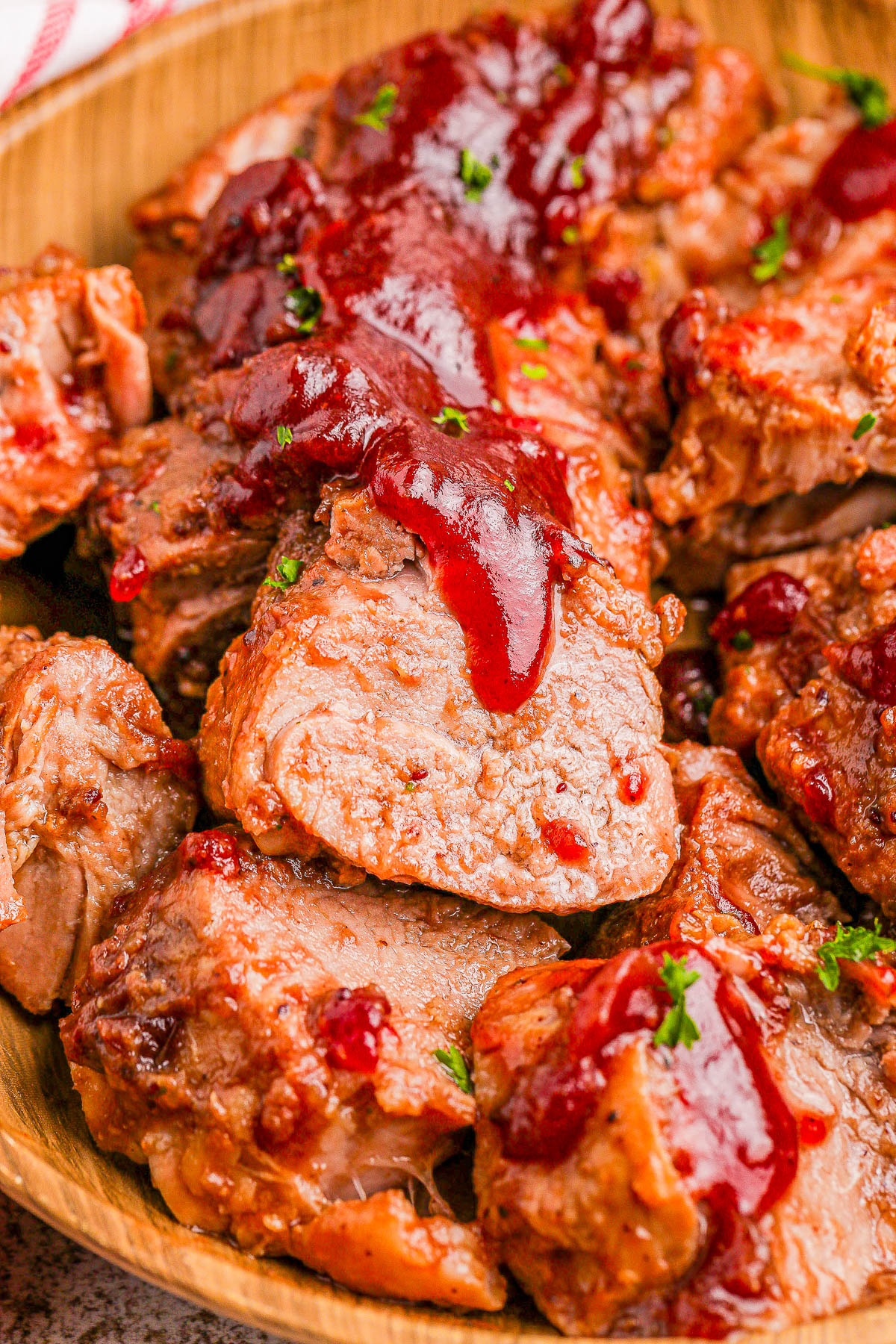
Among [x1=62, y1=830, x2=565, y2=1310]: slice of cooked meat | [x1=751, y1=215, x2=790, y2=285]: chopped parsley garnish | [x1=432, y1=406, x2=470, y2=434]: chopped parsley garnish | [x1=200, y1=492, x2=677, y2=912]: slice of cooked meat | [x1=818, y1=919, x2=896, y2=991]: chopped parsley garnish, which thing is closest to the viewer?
[x1=62, y1=830, x2=565, y2=1310]: slice of cooked meat

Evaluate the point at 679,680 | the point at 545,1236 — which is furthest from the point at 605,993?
the point at 679,680

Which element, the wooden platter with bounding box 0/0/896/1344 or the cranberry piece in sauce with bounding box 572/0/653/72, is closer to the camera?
the wooden platter with bounding box 0/0/896/1344

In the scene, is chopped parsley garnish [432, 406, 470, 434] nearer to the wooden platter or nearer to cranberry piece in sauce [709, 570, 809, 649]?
cranberry piece in sauce [709, 570, 809, 649]

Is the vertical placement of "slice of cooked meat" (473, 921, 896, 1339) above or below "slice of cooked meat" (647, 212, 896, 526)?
below

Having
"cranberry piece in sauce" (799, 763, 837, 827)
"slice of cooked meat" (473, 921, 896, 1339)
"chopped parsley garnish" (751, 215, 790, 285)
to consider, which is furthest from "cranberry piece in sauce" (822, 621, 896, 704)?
"chopped parsley garnish" (751, 215, 790, 285)

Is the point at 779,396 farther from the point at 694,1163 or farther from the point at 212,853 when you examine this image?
the point at 694,1163

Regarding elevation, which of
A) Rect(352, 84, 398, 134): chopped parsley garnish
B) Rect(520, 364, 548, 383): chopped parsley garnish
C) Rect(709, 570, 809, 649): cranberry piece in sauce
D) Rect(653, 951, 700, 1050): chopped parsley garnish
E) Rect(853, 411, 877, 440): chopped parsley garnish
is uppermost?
Rect(352, 84, 398, 134): chopped parsley garnish
